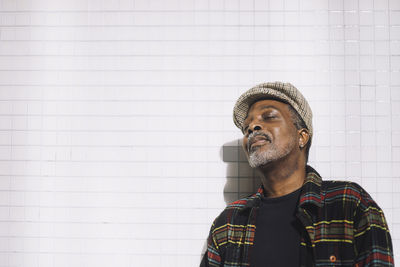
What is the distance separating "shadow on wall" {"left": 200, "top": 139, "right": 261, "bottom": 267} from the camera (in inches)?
66.3

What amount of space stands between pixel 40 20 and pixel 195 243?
1.48 metres

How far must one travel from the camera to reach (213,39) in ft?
5.69

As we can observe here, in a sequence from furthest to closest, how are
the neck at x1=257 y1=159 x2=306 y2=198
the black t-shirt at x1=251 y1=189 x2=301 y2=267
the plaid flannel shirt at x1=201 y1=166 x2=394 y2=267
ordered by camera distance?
the neck at x1=257 y1=159 x2=306 y2=198 → the black t-shirt at x1=251 y1=189 x2=301 y2=267 → the plaid flannel shirt at x1=201 y1=166 x2=394 y2=267

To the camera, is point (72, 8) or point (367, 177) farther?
point (72, 8)

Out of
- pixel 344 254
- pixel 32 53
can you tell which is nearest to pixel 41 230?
pixel 32 53

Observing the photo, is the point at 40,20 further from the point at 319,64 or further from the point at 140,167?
the point at 319,64

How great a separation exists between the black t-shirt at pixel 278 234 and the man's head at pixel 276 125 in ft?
0.61

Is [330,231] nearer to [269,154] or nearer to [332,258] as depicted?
[332,258]

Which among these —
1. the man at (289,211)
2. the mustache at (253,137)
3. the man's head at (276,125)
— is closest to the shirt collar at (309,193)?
the man at (289,211)

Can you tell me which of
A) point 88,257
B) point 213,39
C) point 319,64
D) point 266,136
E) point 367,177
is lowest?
point 88,257

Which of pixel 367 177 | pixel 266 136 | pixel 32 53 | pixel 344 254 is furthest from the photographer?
pixel 32 53

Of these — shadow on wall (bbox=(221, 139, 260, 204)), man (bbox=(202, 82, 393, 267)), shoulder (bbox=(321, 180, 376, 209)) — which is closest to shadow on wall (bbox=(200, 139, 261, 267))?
shadow on wall (bbox=(221, 139, 260, 204))

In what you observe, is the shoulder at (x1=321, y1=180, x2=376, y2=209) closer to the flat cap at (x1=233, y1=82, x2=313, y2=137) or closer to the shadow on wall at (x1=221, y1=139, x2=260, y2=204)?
the flat cap at (x1=233, y1=82, x2=313, y2=137)

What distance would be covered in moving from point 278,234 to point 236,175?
1.55 ft
